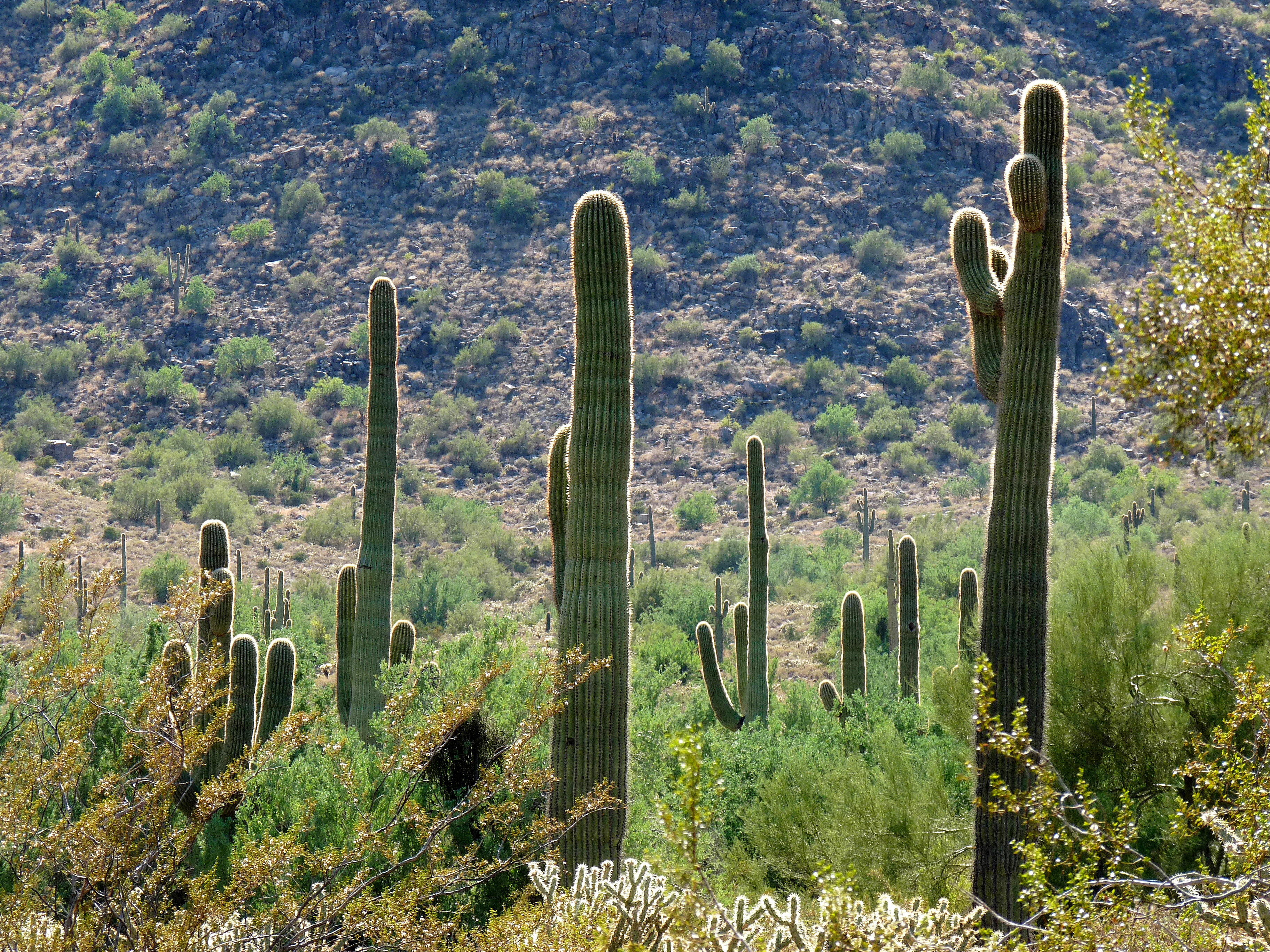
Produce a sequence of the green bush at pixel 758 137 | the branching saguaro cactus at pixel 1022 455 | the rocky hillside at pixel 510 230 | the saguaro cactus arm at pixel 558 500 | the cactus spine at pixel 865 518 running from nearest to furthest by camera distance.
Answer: the branching saguaro cactus at pixel 1022 455, the saguaro cactus arm at pixel 558 500, the cactus spine at pixel 865 518, the rocky hillside at pixel 510 230, the green bush at pixel 758 137

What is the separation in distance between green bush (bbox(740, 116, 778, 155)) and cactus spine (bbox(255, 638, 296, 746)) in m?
43.0

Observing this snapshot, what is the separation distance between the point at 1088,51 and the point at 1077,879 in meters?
56.6

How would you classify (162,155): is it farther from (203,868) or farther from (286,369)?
(203,868)

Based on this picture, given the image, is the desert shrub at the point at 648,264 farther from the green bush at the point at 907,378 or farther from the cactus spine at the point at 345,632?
the cactus spine at the point at 345,632

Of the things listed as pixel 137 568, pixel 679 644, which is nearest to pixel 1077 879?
pixel 679 644

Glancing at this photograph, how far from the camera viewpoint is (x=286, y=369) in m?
45.0

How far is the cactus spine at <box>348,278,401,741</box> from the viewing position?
40.3 feet

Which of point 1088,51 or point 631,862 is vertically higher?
point 1088,51

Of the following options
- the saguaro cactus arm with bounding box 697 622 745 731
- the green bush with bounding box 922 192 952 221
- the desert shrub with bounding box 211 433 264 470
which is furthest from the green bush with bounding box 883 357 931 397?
the saguaro cactus arm with bounding box 697 622 745 731

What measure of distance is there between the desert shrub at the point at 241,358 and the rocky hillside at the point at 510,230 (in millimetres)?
85

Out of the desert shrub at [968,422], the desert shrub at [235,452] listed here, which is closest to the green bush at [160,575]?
the desert shrub at [235,452]

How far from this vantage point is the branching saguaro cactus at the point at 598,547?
7594mm

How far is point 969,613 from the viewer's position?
49.9 ft

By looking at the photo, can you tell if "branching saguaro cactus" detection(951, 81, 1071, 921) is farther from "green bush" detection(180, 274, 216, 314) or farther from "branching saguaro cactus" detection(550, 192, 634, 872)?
Answer: "green bush" detection(180, 274, 216, 314)
